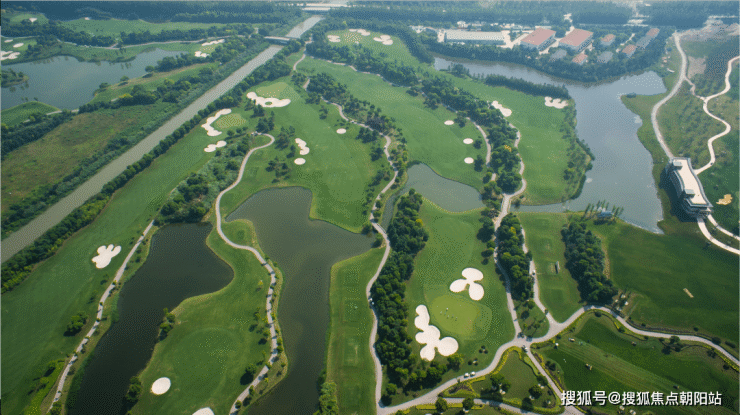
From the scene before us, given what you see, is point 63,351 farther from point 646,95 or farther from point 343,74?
point 646,95

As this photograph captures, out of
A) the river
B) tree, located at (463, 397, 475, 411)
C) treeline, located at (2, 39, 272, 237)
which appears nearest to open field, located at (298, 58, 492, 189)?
treeline, located at (2, 39, 272, 237)

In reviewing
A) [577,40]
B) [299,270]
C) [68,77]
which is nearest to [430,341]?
[299,270]

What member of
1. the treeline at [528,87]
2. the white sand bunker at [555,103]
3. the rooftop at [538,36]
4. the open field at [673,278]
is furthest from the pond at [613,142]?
the rooftop at [538,36]

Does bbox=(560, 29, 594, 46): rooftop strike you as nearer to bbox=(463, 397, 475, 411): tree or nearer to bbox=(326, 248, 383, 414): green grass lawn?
bbox=(326, 248, 383, 414): green grass lawn

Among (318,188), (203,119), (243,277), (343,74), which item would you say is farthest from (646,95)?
(203,119)

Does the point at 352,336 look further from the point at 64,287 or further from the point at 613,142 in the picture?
the point at 613,142
